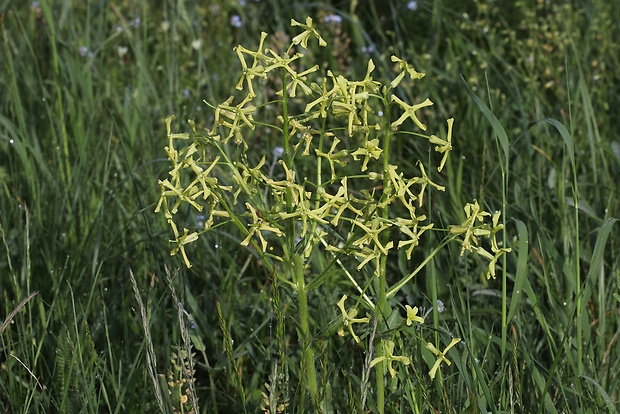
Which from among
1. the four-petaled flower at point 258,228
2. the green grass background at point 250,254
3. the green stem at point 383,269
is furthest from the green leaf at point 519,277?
the four-petaled flower at point 258,228

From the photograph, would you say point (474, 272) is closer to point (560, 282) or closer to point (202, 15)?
point (560, 282)

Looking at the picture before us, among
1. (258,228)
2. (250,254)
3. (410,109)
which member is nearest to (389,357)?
(258,228)

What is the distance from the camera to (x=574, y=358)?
2299 millimetres

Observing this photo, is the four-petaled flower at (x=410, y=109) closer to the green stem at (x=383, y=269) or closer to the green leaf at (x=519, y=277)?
the green stem at (x=383, y=269)

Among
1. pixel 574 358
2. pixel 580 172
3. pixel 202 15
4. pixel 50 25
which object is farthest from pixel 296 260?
pixel 202 15

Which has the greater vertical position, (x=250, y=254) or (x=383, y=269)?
(x=383, y=269)

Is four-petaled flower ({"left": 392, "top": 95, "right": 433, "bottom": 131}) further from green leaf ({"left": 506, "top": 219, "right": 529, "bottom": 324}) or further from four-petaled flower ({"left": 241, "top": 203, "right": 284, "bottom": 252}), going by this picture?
green leaf ({"left": 506, "top": 219, "right": 529, "bottom": 324})

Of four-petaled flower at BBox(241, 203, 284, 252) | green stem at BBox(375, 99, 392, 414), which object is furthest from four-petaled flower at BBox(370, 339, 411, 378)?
four-petaled flower at BBox(241, 203, 284, 252)

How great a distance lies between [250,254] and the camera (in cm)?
284

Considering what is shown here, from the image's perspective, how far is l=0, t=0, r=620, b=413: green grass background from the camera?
6.86 feet

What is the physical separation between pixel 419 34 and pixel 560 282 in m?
2.39

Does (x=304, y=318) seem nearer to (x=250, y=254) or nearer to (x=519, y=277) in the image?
(x=519, y=277)

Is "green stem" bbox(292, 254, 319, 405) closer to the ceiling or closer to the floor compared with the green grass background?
closer to the ceiling

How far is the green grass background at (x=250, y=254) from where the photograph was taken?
2.09 m
